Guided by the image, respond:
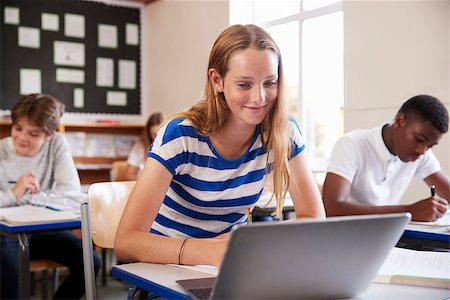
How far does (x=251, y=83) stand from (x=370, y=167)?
1177mm

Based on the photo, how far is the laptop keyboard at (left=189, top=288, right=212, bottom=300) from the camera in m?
0.92

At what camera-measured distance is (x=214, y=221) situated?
154cm

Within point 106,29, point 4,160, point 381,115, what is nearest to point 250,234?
point 4,160

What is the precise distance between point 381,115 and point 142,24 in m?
3.37

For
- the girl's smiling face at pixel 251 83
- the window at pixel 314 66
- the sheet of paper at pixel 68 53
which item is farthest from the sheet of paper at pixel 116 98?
the girl's smiling face at pixel 251 83

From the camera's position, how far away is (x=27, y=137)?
9.28 feet

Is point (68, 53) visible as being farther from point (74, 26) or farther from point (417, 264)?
point (417, 264)

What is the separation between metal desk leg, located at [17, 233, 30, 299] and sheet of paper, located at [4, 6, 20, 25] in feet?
11.9

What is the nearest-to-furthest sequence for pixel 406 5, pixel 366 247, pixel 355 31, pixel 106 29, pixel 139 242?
pixel 366 247, pixel 139 242, pixel 406 5, pixel 355 31, pixel 106 29

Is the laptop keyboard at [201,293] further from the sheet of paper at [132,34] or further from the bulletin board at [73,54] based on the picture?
the sheet of paper at [132,34]

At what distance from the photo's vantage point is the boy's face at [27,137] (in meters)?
2.78

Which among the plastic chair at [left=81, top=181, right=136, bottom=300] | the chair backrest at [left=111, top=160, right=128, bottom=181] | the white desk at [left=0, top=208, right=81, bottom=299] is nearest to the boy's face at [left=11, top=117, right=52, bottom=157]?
the white desk at [left=0, top=208, right=81, bottom=299]

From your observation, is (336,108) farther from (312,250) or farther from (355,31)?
(312,250)

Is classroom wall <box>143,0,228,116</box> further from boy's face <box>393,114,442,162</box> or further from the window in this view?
boy's face <box>393,114,442,162</box>
